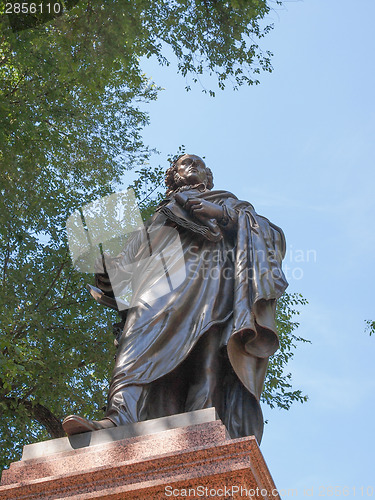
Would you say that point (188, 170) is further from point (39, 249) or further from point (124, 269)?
point (39, 249)

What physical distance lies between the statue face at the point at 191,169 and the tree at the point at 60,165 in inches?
119

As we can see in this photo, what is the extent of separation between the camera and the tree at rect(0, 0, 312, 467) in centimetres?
899

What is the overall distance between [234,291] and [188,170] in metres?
1.59

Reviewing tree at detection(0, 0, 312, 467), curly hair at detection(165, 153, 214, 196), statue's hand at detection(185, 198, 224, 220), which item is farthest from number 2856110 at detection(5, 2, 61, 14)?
statue's hand at detection(185, 198, 224, 220)

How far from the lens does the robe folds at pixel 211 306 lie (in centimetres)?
443

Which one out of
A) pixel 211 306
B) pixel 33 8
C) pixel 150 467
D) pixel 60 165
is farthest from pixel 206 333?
pixel 60 165

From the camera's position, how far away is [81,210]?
11.8 m

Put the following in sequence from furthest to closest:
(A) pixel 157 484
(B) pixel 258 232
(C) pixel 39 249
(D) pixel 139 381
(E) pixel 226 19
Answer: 1. (C) pixel 39 249
2. (E) pixel 226 19
3. (B) pixel 258 232
4. (D) pixel 139 381
5. (A) pixel 157 484

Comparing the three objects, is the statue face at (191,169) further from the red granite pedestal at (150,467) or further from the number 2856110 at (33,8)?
the number 2856110 at (33,8)

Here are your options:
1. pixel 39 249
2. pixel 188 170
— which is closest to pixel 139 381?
pixel 188 170

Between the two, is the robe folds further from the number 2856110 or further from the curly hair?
the number 2856110

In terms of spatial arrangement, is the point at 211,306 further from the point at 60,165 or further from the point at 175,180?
the point at 60,165

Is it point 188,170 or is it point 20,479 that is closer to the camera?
point 20,479

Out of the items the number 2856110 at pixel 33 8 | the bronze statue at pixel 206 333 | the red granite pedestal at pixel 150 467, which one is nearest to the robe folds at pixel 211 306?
the bronze statue at pixel 206 333
